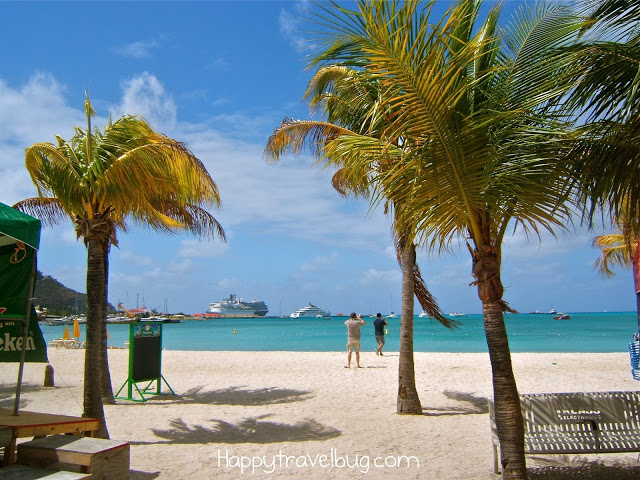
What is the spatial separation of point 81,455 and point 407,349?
213 inches

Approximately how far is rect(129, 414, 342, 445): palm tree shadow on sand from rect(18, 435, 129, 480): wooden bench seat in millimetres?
2364

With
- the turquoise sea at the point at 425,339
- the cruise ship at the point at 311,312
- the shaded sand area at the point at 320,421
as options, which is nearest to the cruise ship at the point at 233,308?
the cruise ship at the point at 311,312

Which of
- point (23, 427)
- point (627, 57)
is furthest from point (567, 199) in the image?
point (23, 427)

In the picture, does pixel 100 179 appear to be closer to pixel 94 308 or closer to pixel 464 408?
pixel 94 308

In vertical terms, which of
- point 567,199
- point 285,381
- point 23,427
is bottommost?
point 285,381

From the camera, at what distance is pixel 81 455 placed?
4.12 metres

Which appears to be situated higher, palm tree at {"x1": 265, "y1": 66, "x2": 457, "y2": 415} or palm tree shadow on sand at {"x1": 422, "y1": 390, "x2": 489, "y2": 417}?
palm tree at {"x1": 265, "y1": 66, "x2": 457, "y2": 415}

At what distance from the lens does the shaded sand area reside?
542 cm

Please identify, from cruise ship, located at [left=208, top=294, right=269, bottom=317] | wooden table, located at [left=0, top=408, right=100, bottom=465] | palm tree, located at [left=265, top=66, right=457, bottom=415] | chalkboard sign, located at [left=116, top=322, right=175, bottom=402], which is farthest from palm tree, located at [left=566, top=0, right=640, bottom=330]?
cruise ship, located at [left=208, top=294, right=269, bottom=317]

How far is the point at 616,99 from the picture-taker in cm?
421

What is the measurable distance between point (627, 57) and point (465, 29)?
4.24 ft

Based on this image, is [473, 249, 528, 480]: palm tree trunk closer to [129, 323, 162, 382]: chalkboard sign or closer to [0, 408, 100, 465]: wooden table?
[0, 408, 100, 465]: wooden table

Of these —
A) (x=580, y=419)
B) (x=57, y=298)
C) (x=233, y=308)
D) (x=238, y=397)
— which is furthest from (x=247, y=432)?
(x=233, y=308)

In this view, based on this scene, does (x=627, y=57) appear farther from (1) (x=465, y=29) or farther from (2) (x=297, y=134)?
(2) (x=297, y=134)
